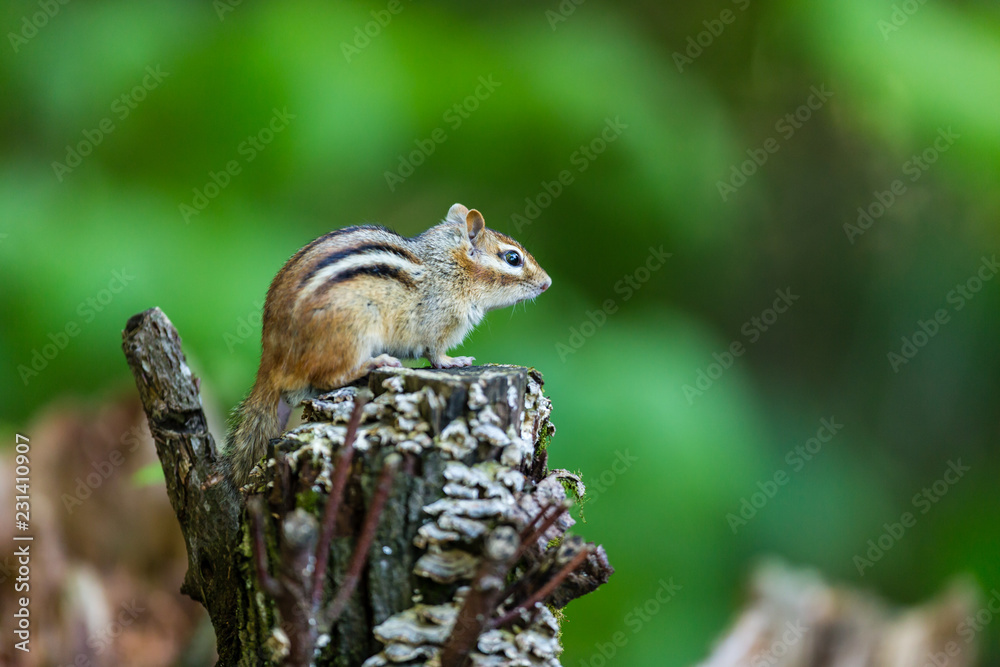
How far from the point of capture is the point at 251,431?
1.78 meters

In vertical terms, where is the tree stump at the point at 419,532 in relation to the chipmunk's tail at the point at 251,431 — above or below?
above

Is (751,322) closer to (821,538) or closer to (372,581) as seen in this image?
(821,538)

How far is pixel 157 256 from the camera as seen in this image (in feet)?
9.75

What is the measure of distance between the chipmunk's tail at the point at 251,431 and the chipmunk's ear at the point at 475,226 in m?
0.80

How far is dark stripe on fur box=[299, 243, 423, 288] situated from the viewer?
74.3 inches

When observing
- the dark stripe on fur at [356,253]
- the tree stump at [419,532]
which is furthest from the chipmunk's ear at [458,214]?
the tree stump at [419,532]

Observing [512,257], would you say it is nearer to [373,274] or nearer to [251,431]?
[373,274]

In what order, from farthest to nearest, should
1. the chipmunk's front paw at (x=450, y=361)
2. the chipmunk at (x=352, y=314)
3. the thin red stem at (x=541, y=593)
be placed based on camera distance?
the chipmunk's front paw at (x=450, y=361) → the chipmunk at (x=352, y=314) → the thin red stem at (x=541, y=593)

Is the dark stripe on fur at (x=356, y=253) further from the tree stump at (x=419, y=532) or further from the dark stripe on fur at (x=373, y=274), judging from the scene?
the tree stump at (x=419, y=532)

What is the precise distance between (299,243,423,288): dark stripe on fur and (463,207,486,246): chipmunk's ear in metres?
0.27

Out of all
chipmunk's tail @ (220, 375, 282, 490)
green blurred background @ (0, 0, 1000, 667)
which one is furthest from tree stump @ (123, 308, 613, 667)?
green blurred background @ (0, 0, 1000, 667)

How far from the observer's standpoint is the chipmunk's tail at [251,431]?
163cm

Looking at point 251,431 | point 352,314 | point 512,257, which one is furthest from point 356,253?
point 512,257

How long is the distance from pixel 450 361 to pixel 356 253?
14.4 inches
